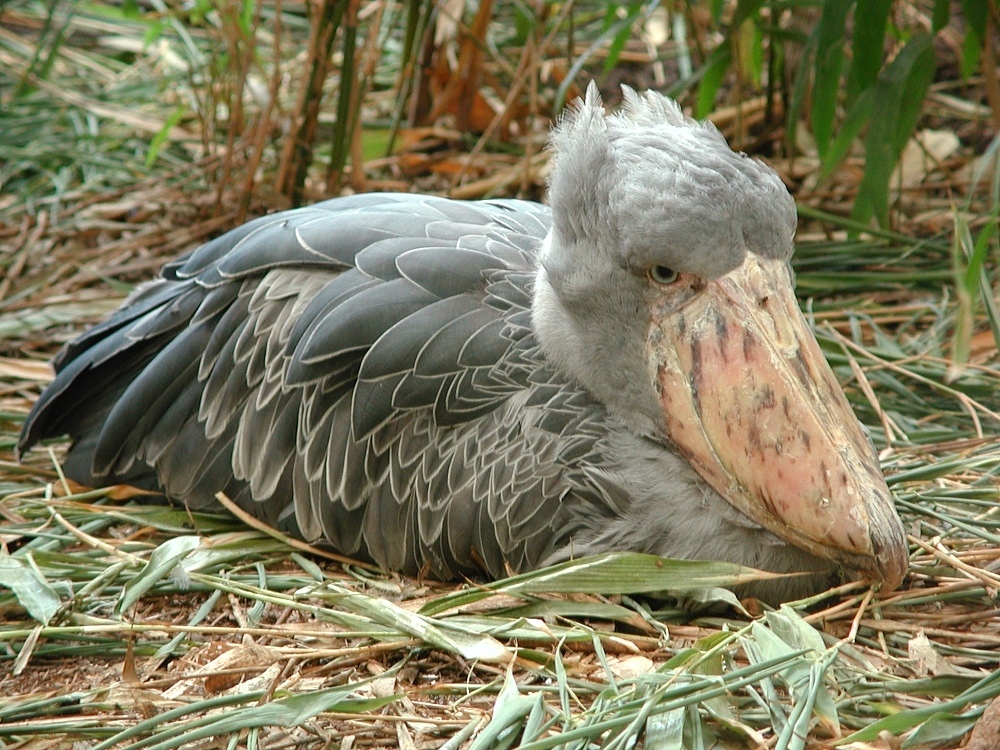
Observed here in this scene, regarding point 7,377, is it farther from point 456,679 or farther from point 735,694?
point 735,694

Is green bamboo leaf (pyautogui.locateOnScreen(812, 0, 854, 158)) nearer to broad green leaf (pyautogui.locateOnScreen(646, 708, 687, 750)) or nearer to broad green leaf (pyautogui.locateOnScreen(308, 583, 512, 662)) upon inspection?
broad green leaf (pyautogui.locateOnScreen(308, 583, 512, 662))

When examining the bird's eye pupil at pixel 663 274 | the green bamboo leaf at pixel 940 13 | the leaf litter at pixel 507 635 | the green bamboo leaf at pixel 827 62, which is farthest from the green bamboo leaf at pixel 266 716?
the green bamboo leaf at pixel 940 13

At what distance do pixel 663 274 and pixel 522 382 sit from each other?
43 cm

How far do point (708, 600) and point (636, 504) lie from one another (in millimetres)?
242

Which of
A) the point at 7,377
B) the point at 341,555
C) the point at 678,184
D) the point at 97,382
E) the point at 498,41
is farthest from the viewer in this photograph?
the point at 498,41

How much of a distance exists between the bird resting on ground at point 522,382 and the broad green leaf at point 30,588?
523 mm

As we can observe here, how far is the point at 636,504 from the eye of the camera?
96.3 inches

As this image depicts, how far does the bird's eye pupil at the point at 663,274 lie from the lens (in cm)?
232

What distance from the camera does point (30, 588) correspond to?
→ 254 centimetres

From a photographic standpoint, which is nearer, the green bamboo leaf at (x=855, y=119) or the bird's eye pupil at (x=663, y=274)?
the bird's eye pupil at (x=663, y=274)

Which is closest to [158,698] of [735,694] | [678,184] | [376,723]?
[376,723]

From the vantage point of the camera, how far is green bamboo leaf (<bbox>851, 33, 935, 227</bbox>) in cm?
363

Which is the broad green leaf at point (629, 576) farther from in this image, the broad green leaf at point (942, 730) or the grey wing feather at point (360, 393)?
the broad green leaf at point (942, 730)

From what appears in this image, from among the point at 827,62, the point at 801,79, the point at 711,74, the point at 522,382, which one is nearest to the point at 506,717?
the point at 522,382
